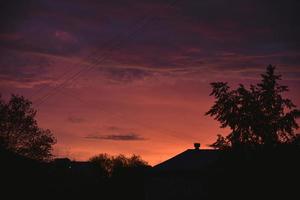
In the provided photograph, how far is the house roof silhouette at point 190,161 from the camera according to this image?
38.0m

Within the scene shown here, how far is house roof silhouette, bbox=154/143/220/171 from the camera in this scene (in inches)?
1495

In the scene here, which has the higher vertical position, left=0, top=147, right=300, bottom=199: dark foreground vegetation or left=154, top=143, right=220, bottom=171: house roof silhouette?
left=154, top=143, right=220, bottom=171: house roof silhouette

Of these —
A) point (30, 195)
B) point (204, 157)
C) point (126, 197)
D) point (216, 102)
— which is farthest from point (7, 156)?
point (126, 197)

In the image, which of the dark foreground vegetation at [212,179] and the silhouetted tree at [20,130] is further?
the silhouetted tree at [20,130]

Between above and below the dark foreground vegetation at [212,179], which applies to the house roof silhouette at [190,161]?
above

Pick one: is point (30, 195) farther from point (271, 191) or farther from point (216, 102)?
point (271, 191)

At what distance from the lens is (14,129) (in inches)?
2445

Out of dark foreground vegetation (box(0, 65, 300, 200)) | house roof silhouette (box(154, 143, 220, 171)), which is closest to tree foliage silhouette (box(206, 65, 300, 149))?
dark foreground vegetation (box(0, 65, 300, 200))

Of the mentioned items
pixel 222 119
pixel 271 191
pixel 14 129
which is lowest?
pixel 271 191

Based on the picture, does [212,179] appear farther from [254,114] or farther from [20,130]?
[20,130]

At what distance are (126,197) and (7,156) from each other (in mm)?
30122

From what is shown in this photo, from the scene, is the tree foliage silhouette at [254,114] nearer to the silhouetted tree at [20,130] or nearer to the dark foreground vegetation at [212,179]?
the dark foreground vegetation at [212,179]

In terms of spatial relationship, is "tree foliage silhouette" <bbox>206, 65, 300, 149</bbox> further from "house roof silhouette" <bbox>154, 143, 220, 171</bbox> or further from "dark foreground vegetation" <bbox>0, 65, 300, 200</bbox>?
"house roof silhouette" <bbox>154, 143, 220, 171</bbox>

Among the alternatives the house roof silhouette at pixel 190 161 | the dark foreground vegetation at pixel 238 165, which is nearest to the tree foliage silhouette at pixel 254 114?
the dark foreground vegetation at pixel 238 165
